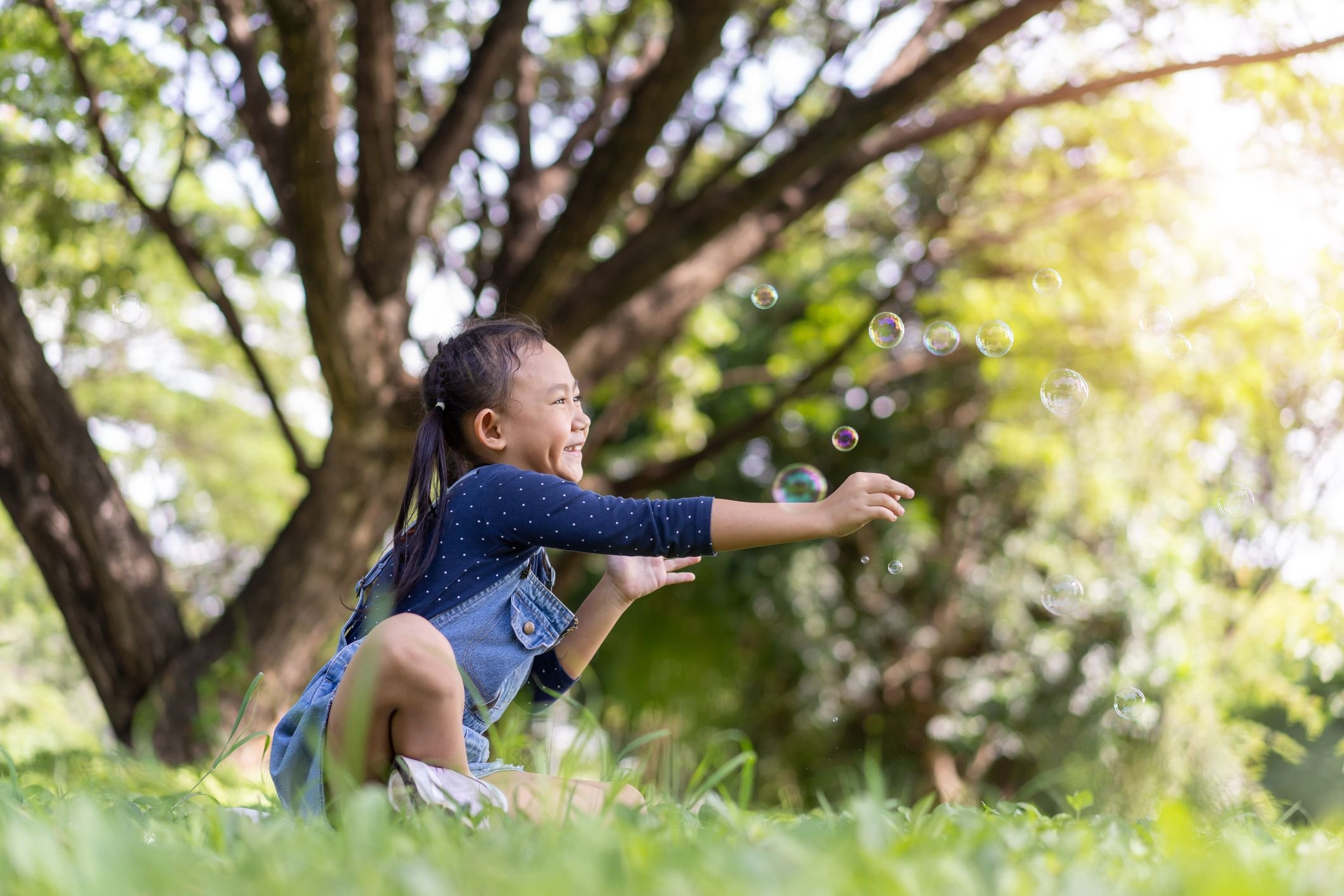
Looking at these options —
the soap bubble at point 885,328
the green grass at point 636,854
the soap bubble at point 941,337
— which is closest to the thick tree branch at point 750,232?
the soap bubble at point 941,337

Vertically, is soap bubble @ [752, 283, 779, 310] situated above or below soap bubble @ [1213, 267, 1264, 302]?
below

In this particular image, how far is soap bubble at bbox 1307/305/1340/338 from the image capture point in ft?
15.0

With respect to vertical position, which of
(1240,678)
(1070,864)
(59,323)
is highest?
(59,323)

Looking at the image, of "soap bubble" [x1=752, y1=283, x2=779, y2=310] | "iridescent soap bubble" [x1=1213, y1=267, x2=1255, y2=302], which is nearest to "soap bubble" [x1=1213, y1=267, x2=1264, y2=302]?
"iridescent soap bubble" [x1=1213, y1=267, x2=1255, y2=302]

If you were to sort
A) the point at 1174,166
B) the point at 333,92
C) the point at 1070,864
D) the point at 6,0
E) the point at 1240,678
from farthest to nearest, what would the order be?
the point at 1240,678 → the point at 1174,166 → the point at 6,0 → the point at 333,92 → the point at 1070,864

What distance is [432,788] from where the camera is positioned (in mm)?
1659

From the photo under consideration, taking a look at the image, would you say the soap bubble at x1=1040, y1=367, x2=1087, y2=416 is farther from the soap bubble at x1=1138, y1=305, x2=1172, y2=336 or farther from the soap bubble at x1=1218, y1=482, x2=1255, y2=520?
the soap bubble at x1=1218, y1=482, x2=1255, y2=520

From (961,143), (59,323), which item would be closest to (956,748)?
(961,143)

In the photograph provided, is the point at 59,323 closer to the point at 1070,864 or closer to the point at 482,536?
the point at 482,536

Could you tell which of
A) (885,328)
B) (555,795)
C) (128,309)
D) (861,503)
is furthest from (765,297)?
(128,309)

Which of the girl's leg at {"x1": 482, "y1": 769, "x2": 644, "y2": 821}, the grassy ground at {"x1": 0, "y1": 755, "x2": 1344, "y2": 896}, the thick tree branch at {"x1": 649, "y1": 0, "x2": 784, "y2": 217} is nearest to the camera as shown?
the grassy ground at {"x1": 0, "y1": 755, "x2": 1344, "y2": 896}

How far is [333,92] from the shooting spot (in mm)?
3652

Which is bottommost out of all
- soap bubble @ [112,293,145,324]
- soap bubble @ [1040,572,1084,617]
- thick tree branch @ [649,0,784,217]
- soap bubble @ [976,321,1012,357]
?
soap bubble @ [1040,572,1084,617]

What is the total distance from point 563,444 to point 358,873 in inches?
53.6
